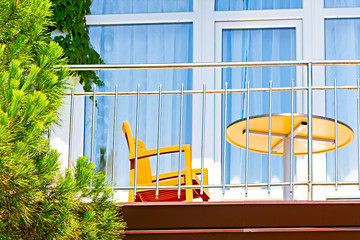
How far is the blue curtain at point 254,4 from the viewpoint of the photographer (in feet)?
24.8

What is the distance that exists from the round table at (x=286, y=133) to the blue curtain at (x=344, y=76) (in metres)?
1.18

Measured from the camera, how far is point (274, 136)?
17.7 feet

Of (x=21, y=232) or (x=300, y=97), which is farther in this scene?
(x=300, y=97)

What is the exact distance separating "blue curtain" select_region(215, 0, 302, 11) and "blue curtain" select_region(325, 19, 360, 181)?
387mm

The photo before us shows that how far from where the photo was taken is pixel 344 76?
7312 mm

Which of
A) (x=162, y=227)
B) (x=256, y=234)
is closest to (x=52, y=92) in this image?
(x=162, y=227)

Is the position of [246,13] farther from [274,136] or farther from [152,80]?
[274,136]

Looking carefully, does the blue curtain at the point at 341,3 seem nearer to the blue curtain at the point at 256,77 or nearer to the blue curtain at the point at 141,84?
the blue curtain at the point at 256,77

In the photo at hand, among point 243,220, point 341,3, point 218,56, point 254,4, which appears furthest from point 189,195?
point 341,3

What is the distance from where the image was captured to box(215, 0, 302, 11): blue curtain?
7.55 meters

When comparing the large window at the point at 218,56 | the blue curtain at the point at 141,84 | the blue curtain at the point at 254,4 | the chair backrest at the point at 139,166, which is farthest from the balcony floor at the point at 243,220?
the blue curtain at the point at 254,4

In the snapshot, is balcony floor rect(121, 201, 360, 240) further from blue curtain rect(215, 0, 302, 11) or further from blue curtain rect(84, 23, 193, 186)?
blue curtain rect(215, 0, 302, 11)

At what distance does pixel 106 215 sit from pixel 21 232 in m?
0.52

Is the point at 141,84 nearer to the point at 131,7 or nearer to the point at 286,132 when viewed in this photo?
the point at 131,7
